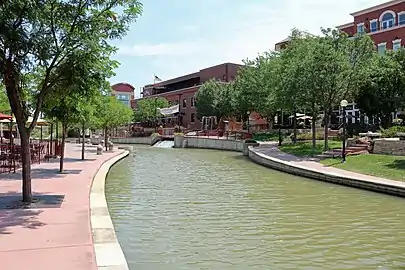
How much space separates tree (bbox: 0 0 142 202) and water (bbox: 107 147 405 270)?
375 centimetres

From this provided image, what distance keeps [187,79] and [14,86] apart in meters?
74.2

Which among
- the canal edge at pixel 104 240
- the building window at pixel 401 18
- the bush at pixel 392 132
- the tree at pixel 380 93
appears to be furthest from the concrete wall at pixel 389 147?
the building window at pixel 401 18

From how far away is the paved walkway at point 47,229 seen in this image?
664 centimetres

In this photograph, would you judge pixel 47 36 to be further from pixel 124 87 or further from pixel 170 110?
pixel 124 87

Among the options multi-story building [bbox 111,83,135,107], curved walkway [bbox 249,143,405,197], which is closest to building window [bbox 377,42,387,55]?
curved walkway [bbox 249,143,405,197]

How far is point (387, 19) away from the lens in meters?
51.2

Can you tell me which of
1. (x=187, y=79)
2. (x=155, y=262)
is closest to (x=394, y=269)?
(x=155, y=262)

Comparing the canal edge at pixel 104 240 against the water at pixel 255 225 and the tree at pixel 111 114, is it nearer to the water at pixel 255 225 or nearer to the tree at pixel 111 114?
the water at pixel 255 225

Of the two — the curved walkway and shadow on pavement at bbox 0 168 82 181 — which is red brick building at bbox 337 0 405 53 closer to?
the curved walkway

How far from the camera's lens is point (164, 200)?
14414 millimetres

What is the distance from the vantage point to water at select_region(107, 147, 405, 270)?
8055 millimetres

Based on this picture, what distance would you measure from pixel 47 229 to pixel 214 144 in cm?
4136

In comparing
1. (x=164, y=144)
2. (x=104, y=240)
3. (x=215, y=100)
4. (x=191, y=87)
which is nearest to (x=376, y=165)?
(x=104, y=240)

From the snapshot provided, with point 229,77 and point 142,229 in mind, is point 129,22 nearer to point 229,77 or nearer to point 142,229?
point 142,229
